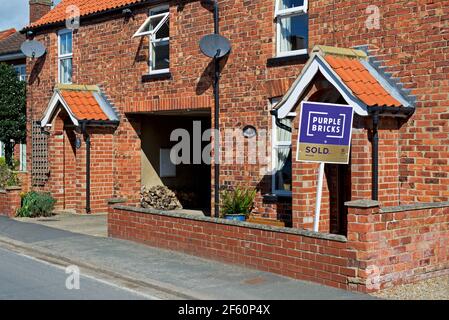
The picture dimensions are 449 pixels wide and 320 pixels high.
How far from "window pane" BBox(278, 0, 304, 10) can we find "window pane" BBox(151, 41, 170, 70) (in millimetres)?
3787

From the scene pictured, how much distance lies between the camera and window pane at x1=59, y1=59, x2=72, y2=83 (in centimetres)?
1905

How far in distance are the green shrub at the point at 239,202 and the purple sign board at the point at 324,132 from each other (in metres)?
4.15

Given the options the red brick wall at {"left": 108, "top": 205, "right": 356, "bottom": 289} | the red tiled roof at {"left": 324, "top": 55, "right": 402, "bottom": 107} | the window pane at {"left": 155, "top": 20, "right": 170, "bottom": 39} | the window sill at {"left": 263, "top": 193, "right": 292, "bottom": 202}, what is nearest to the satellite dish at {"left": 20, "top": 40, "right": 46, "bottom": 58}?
the window pane at {"left": 155, "top": 20, "right": 170, "bottom": 39}

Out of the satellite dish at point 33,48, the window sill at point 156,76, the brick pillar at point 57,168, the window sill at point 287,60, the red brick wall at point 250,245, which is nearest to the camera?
the red brick wall at point 250,245

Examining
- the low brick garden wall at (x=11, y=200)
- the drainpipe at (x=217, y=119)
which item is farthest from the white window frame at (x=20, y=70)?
the drainpipe at (x=217, y=119)

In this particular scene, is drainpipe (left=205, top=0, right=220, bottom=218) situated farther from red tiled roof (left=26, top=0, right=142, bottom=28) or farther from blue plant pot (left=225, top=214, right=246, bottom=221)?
red tiled roof (left=26, top=0, right=142, bottom=28)

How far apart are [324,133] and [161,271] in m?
3.20

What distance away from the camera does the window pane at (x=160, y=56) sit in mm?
16000

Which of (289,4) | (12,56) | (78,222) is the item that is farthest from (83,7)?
(289,4)

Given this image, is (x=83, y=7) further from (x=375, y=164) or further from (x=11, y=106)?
(x=375, y=164)

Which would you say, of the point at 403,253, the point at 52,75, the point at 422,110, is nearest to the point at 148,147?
the point at 52,75

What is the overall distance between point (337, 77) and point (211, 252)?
3459 mm

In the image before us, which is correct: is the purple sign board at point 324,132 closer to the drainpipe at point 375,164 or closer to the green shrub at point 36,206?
the drainpipe at point 375,164
